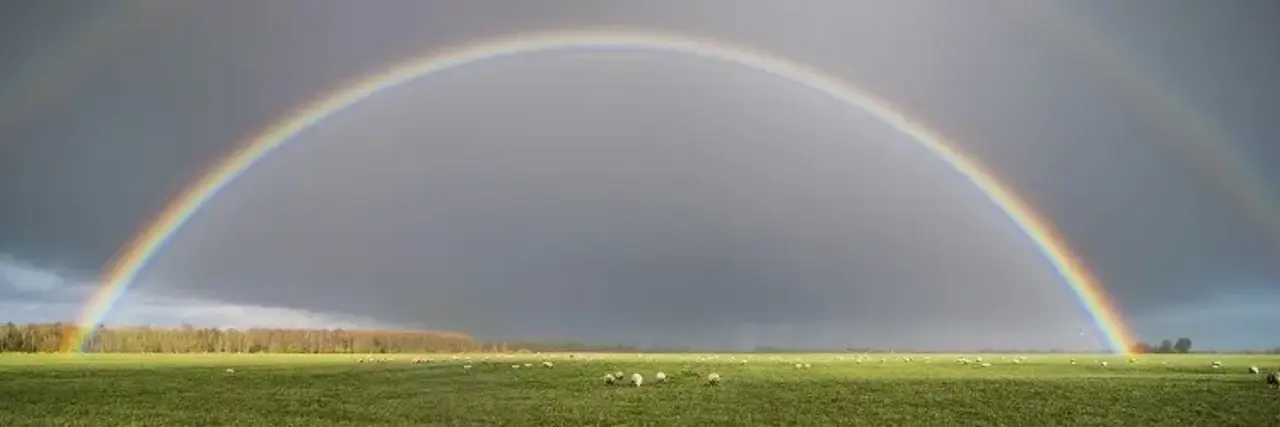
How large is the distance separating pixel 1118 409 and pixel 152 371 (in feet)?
170

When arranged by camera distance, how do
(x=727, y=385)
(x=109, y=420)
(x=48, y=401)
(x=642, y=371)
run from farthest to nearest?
(x=642, y=371), (x=727, y=385), (x=48, y=401), (x=109, y=420)

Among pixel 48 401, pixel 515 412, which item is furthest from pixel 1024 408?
pixel 48 401

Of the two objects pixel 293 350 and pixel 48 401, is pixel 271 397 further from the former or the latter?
pixel 293 350

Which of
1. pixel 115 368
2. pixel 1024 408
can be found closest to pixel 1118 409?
pixel 1024 408

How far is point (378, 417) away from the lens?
38031mm

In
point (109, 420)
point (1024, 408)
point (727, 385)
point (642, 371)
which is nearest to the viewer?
point (109, 420)

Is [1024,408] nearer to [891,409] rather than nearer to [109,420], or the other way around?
[891,409]

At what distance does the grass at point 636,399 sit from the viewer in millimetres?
36906

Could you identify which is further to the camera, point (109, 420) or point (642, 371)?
point (642, 371)

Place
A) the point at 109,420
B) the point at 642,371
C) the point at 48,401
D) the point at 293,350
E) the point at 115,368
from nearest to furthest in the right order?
the point at 109,420 → the point at 48,401 → the point at 642,371 → the point at 115,368 → the point at 293,350

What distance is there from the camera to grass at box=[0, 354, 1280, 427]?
36.9m

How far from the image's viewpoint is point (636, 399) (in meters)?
42.6

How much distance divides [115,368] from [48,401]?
839 inches

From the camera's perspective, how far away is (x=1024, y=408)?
3947 centimetres
